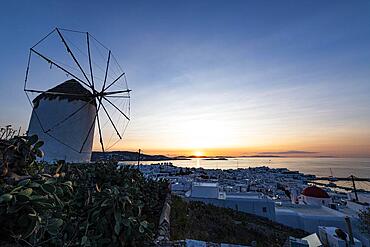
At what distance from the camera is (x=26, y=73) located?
10508mm

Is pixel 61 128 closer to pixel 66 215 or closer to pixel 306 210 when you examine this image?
pixel 66 215

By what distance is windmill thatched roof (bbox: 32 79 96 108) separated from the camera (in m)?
13.2

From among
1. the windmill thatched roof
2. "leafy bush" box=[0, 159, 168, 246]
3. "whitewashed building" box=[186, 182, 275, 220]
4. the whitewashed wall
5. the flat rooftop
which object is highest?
the windmill thatched roof

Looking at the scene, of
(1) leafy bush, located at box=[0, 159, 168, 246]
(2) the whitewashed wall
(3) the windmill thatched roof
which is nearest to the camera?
(1) leafy bush, located at box=[0, 159, 168, 246]

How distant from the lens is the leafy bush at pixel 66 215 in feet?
7.02

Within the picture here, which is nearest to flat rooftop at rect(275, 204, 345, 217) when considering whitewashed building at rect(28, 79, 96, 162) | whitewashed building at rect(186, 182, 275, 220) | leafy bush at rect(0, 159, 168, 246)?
whitewashed building at rect(186, 182, 275, 220)

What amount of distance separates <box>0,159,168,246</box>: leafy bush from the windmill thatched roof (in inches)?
420

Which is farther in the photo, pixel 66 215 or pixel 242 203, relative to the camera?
pixel 242 203

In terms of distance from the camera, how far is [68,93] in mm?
13391

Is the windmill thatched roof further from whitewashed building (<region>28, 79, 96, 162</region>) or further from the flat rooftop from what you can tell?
the flat rooftop

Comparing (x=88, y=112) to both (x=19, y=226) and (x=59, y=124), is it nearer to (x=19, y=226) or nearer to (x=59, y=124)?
(x=59, y=124)

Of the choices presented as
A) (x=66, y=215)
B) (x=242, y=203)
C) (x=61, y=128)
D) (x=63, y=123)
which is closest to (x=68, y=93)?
(x=63, y=123)

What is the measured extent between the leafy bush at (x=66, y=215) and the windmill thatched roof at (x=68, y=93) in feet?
35.0

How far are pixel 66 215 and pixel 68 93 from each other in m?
12.4
